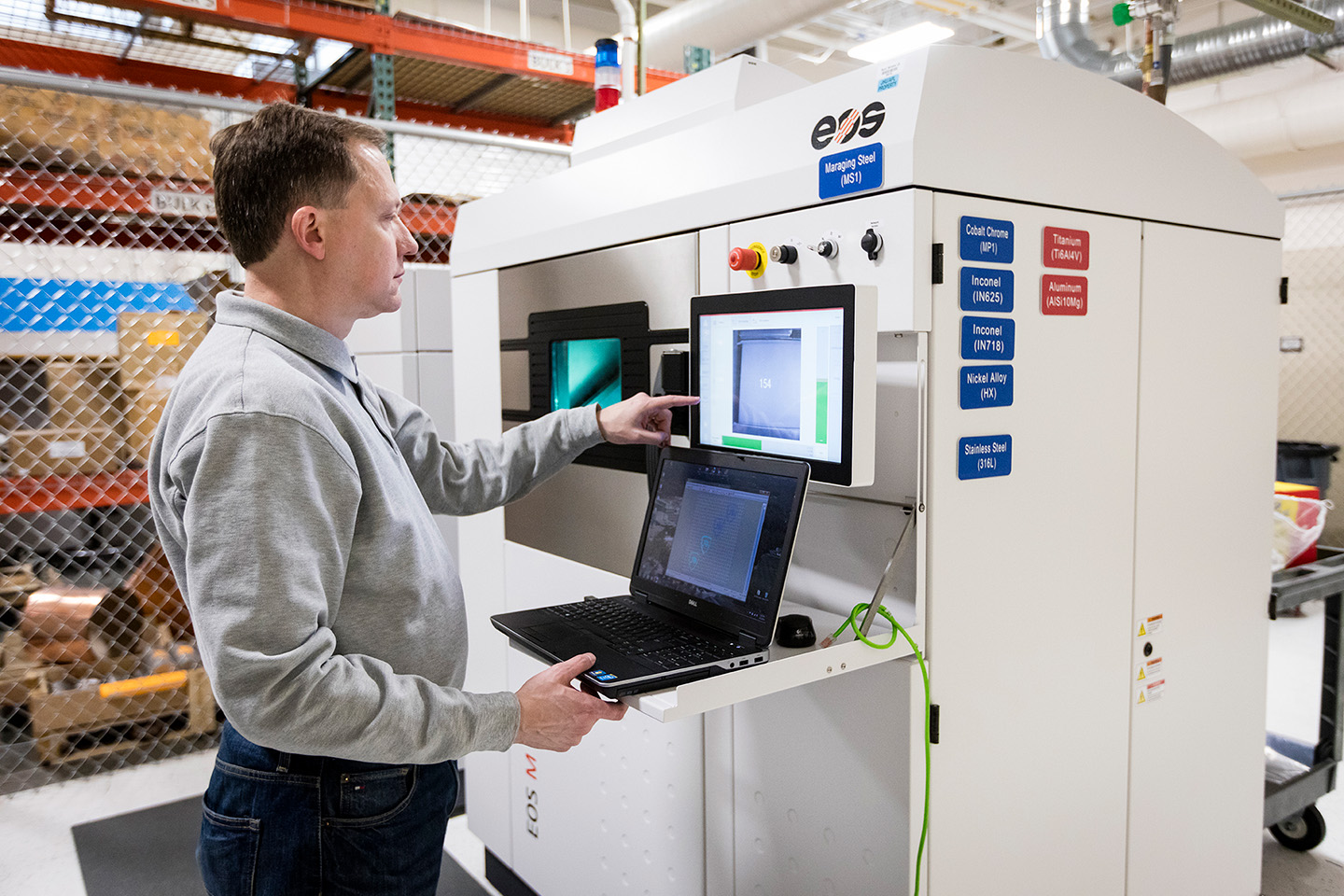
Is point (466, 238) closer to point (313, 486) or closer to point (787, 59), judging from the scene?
point (313, 486)

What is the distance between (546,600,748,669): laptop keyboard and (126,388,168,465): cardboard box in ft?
8.48

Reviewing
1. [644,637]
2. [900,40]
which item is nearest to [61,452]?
[644,637]

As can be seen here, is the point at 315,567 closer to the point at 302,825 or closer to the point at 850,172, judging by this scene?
the point at 302,825

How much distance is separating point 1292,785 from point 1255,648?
0.82 meters

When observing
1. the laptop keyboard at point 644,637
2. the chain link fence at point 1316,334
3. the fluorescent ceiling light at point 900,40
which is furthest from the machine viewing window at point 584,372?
the chain link fence at point 1316,334

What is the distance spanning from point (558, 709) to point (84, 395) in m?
2.98

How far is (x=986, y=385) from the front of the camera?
5.03 feet

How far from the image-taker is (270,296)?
4.40 ft

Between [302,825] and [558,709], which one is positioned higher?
[558,709]

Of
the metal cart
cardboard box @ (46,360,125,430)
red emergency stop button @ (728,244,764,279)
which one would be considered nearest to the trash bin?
the metal cart

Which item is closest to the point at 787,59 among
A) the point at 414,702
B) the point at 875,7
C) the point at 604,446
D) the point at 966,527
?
the point at 875,7

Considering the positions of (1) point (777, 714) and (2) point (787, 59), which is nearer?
(1) point (777, 714)

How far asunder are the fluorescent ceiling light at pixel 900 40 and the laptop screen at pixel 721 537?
15.6 ft

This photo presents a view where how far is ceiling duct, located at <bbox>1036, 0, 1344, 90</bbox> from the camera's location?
356 centimetres
